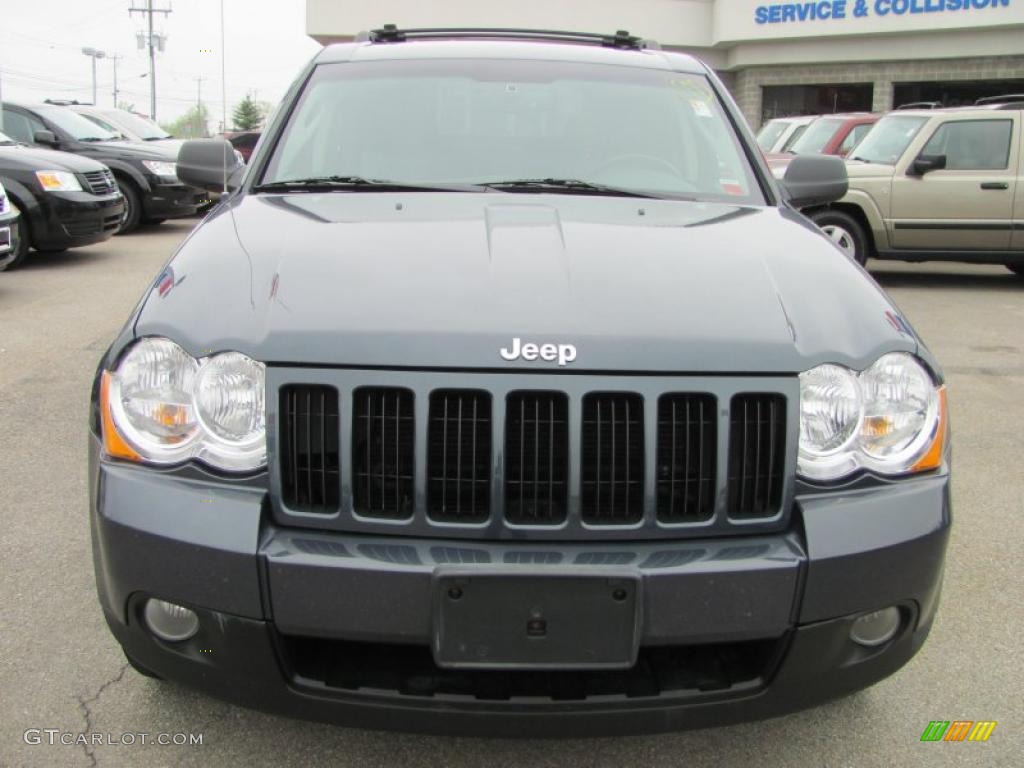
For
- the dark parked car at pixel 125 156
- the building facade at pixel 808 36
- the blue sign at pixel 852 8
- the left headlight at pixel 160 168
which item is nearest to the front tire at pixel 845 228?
the dark parked car at pixel 125 156

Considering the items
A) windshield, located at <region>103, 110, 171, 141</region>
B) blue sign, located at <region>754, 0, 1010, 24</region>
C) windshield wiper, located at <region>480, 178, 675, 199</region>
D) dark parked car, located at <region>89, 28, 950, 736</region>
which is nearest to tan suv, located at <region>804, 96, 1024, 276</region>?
windshield wiper, located at <region>480, 178, 675, 199</region>

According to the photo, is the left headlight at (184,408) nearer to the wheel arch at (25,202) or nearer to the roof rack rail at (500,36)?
the roof rack rail at (500,36)

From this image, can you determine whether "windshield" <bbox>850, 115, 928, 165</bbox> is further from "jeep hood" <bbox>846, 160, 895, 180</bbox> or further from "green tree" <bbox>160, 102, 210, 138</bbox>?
"green tree" <bbox>160, 102, 210, 138</bbox>

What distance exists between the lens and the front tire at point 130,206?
1307 centimetres

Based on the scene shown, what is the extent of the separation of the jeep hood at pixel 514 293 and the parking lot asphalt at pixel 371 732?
980 mm

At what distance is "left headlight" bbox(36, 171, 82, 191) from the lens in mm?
9781

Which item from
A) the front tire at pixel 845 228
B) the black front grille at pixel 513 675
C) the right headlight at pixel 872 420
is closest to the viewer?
the black front grille at pixel 513 675

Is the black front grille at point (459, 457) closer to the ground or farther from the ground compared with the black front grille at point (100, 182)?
closer to the ground

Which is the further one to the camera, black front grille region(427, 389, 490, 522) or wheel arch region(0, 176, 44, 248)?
wheel arch region(0, 176, 44, 248)

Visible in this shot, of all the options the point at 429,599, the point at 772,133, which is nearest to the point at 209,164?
the point at 429,599

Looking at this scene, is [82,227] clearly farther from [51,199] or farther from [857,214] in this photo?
[857,214]

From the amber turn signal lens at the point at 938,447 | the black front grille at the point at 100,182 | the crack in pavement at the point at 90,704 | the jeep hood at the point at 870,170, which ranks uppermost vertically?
the jeep hood at the point at 870,170

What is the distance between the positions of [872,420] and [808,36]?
85.9 ft

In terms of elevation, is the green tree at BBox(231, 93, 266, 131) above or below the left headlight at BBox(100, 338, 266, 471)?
above
